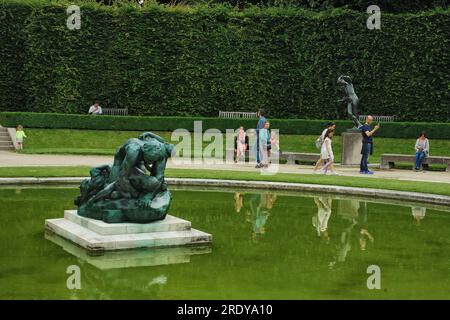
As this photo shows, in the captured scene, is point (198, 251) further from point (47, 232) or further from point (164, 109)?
point (164, 109)

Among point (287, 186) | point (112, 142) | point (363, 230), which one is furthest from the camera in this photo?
point (112, 142)

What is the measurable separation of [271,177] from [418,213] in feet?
18.0

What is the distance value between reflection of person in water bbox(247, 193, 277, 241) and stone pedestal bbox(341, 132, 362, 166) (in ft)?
31.0

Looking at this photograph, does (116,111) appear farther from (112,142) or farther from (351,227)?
(351,227)

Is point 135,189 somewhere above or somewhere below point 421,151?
→ below

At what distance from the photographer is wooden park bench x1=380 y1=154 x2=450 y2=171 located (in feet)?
77.3

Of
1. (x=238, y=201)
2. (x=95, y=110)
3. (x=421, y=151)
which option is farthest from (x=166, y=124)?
(x=238, y=201)

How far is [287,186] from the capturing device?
15.7m

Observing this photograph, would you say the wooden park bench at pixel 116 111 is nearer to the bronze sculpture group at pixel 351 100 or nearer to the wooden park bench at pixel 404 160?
the bronze sculpture group at pixel 351 100

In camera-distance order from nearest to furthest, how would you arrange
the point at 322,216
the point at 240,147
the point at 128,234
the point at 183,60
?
the point at 128,234 < the point at 322,216 < the point at 240,147 < the point at 183,60

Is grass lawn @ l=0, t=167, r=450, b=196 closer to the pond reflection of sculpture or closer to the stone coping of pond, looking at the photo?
the stone coping of pond

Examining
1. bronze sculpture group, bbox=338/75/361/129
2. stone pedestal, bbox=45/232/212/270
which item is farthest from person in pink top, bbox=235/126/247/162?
stone pedestal, bbox=45/232/212/270

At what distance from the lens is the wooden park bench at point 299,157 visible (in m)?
24.5

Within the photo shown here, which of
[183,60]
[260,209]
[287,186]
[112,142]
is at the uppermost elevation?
[183,60]
